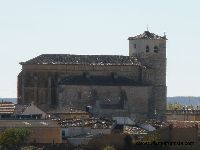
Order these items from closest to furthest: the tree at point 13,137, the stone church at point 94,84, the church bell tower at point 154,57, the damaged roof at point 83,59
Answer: the tree at point 13,137
the stone church at point 94,84
the damaged roof at point 83,59
the church bell tower at point 154,57

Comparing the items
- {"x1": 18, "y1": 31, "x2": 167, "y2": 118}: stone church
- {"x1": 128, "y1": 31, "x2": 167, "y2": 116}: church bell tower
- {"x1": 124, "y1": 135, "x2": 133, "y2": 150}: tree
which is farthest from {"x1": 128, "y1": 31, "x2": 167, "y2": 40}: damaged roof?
{"x1": 124, "y1": 135, "x2": 133, "y2": 150}: tree

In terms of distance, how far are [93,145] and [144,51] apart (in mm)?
28877

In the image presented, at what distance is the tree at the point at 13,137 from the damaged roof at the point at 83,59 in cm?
2423

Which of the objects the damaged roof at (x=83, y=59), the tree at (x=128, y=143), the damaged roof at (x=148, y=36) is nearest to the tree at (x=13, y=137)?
the tree at (x=128, y=143)

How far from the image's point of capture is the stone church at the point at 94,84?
76.8 metres

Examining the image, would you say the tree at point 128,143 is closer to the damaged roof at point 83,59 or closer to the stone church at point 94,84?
the stone church at point 94,84

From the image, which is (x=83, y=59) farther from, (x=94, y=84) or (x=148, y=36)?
(x=148, y=36)

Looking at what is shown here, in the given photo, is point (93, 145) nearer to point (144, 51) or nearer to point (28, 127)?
point (28, 127)

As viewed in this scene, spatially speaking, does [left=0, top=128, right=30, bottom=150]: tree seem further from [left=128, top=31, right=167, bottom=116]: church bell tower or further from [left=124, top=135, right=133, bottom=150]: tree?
[left=128, top=31, right=167, bottom=116]: church bell tower

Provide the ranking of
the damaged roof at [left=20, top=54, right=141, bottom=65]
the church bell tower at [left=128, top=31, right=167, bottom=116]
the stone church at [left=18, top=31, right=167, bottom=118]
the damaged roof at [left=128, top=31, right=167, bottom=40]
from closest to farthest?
the stone church at [left=18, top=31, right=167, bottom=118] → the damaged roof at [left=20, top=54, right=141, bottom=65] → the church bell tower at [left=128, top=31, right=167, bottom=116] → the damaged roof at [left=128, top=31, right=167, bottom=40]

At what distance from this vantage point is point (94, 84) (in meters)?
77.2

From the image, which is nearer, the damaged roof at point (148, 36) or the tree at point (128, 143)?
the tree at point (128, 143)

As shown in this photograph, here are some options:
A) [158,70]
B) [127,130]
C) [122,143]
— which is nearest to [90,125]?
[127,130]

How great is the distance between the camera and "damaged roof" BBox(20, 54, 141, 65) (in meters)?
78.2
